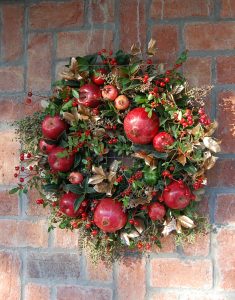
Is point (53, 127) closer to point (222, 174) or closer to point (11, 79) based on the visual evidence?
point (11, 79)

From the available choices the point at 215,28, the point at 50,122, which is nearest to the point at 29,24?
the point at 50,122

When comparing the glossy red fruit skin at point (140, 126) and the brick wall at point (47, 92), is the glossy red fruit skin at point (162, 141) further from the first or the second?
the brick wall at point (47, 92)

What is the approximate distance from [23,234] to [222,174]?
84cm

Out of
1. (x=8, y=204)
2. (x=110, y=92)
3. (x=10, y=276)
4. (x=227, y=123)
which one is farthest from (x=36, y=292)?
(x=227, y=123)

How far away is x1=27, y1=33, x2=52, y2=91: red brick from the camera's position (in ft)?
6.33

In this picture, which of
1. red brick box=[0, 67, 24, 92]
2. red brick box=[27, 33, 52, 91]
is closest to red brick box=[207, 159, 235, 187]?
red brick box=[27, 33, 52, 91]

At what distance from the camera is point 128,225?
66.4 inches

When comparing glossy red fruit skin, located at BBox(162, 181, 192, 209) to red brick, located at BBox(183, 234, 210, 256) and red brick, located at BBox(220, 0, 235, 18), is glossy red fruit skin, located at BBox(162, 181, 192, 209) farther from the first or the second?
red brick, located at BBox(220, 0, 235, 18)

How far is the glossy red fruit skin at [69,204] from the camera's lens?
1698 mm

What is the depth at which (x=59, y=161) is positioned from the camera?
5.58 feet

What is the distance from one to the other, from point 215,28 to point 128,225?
2.63 ft

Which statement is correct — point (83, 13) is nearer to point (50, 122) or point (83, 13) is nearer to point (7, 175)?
point (50, 122)

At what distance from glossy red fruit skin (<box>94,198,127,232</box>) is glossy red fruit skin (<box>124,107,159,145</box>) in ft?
0.78

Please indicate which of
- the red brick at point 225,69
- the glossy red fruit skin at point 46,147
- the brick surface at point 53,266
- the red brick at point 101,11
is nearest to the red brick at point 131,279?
the brick surface at point 53,266
